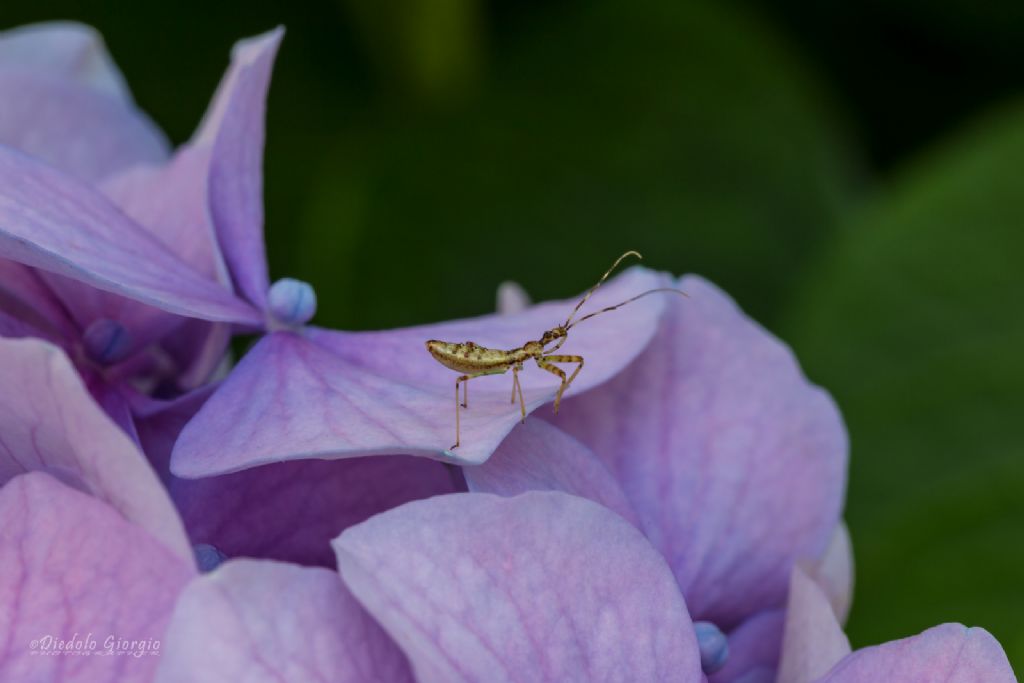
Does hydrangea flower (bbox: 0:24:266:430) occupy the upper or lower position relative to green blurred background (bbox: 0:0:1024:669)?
upper

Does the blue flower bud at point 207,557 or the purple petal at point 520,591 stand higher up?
the purple petal at point 520,591

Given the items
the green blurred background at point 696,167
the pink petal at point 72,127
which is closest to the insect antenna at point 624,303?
the pink petal at point 72,127

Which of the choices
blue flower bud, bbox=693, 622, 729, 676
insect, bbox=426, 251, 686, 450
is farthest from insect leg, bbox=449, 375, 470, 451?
blue flower bud, bbox=693, 622, 729, 676

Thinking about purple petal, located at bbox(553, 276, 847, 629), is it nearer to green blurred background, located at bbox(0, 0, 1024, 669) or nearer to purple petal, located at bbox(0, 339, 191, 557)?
purple petal, located at bbox(0, 339, 191, 557)

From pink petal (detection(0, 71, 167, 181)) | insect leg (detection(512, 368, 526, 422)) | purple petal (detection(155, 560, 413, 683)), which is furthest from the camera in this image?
pink petal (detection(0, 71, 167, 181))

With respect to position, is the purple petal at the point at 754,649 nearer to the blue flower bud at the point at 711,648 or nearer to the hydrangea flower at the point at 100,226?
the blue flower bud at the point at 711,648

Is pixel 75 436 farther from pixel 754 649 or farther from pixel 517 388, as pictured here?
pixel 754 649

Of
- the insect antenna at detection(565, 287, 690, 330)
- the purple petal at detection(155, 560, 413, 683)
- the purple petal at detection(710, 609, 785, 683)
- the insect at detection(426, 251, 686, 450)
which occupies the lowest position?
the purple petal at detection(710, 609, 785, 683)

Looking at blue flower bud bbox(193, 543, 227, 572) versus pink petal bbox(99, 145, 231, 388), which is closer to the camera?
blue flower bud bbox(193, 543, 227, 572)
